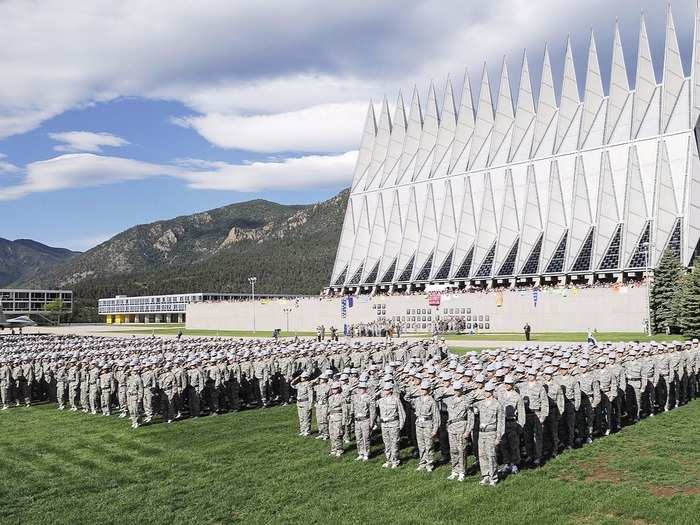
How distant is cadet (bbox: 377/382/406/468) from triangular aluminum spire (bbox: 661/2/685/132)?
159 feet

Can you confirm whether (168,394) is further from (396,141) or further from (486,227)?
(396,141)

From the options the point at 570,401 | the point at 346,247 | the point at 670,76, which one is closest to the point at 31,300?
the point at 346,247

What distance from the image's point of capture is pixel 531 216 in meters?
61.4

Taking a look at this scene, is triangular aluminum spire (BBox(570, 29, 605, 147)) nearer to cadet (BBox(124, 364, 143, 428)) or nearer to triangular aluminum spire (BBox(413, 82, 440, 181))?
triangular aluminum spire (BBox(413, 82, 440, 181))

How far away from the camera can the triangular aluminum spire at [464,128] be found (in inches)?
2840

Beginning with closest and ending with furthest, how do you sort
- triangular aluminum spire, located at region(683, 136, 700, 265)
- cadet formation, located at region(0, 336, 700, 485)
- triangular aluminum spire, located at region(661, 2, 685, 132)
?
cadet formation, located at region(0, 336, 700, 485), triangular aluminum spire, located at region(683, 136, 700, 265), triangular aluminum spire, located at region(661, 2, 685, 132)

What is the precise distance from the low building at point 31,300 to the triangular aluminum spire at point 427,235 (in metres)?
71.3

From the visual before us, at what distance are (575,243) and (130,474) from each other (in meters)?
49.8

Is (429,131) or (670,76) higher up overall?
(429,131)

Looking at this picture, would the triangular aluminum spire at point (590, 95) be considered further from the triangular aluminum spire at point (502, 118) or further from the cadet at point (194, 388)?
the cadet at point (194, 388)

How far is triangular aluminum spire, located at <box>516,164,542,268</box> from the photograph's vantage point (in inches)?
2379

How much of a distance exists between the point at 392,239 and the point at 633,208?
2864cm

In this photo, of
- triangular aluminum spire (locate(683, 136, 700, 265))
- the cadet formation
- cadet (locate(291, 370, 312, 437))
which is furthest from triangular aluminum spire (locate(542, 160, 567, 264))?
cadet (locate(291, 370, 312, 437))

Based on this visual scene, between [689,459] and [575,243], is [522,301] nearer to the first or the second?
[575,243]
